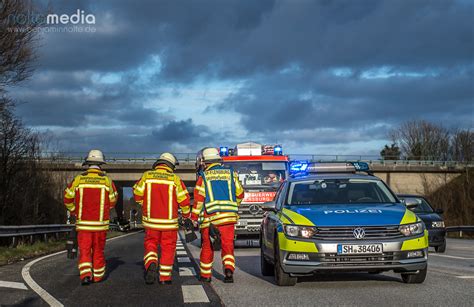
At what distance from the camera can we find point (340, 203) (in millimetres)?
9641

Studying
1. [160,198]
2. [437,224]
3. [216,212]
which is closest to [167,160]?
[160,198]

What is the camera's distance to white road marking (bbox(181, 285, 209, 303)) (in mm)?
7754

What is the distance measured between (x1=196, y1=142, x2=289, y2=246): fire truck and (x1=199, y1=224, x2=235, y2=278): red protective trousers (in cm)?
791

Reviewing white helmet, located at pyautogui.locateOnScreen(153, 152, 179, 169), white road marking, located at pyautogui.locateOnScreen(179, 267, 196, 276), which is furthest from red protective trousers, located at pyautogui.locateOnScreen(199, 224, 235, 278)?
white road marking, located at pyautogui.locateOnScreen(179, 267, 196, 276)

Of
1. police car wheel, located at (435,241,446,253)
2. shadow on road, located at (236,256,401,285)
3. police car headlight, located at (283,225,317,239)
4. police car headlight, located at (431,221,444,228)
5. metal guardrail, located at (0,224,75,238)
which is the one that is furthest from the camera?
metal guardrail, located at (0,224,75,238)

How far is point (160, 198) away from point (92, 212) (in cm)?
107

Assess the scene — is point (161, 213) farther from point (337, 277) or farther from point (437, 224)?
point (437, 224)

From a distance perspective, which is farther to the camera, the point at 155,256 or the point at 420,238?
the point at 155,256

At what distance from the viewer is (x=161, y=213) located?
944 centimetres

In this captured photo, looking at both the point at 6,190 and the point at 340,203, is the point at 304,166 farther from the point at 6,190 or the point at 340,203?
the point at 6,190

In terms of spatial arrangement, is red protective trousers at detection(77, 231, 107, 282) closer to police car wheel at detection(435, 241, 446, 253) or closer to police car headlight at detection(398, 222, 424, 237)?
police car headlight at detection(398, 222, 424, 237)

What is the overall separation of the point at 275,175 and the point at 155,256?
31.9 feet

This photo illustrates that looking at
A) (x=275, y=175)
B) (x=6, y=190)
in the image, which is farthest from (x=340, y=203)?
(x=6, y=190)

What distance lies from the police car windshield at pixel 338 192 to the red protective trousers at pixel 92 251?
2.83 metres
